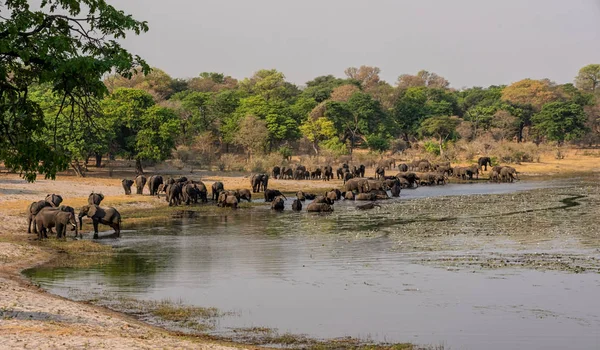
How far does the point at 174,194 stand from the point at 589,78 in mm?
124840

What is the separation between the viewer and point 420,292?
1931 cm

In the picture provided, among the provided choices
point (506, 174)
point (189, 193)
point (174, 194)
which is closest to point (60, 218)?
point (174, 194)

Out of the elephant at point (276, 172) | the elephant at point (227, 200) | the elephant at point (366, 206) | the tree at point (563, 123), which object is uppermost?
the tree at point (563, 123)

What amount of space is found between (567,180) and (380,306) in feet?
163

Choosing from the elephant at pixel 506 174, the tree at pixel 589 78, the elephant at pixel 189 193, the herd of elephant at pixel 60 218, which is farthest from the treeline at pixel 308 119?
the tree at pixel 589 78

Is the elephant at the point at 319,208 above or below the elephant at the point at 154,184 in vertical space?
below

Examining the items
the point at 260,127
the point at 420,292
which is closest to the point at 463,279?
the point at 420,292

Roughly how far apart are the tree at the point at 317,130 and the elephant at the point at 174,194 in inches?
1552

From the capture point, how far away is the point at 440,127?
8612cm

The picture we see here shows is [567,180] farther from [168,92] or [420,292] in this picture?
[168,92]

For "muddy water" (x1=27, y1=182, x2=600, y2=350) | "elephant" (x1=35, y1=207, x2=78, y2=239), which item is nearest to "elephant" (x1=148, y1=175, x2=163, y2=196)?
"muddy water" (x1=27, y1=182, x2=600, y2=350)

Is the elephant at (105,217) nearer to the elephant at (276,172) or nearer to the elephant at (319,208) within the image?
the elephant at (319,208)

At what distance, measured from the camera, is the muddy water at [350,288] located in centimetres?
1580

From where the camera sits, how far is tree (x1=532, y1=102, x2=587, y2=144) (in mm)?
87875
